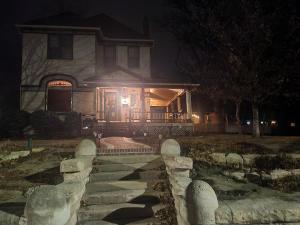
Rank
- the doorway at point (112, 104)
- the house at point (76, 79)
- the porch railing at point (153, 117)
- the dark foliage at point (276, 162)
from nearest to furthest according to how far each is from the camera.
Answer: the dark foliage at point (276, 162) → the porch railing at point (153, 117) → the house at point (76, 79) → the doorway at point (112, 104)

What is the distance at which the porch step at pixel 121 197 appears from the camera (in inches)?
253

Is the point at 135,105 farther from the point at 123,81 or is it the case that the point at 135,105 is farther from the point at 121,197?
the point at 121,197

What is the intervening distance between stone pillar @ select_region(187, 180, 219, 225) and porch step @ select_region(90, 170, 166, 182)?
10.9 ft

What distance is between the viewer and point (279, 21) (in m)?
18.5

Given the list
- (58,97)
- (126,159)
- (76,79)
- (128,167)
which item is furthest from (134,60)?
(128,167)

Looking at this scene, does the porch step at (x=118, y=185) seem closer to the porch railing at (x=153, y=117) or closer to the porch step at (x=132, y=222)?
the porch step at (x=132, y=222)

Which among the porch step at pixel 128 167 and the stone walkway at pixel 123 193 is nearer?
the stone walkway at pixel 123 193

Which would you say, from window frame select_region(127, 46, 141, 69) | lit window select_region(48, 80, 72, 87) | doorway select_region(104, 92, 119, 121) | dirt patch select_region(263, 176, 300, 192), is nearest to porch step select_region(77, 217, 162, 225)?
dirt patch select_region(263, 176, 300, 192)

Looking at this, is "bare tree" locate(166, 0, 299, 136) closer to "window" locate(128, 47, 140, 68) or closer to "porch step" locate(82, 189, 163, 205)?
"window" locate(128, 47, 140, 68)

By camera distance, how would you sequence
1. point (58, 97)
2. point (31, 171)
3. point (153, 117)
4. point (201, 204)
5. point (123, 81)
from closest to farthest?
point (201, 204) < point (31, 171) < point (123, 81) < point (58, 97) < point (153, 117)

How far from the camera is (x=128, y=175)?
7930 millimetres

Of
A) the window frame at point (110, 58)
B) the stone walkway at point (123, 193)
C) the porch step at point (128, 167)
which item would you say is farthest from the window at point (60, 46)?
the porch step at point (128, 167)

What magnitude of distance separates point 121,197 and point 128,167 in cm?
190

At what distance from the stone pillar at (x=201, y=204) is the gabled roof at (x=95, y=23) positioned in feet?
69.3
